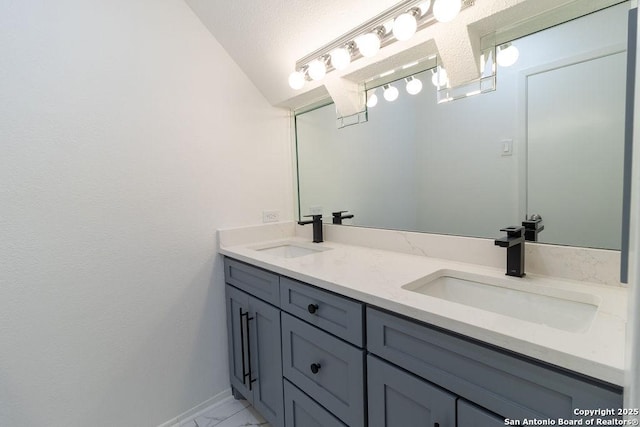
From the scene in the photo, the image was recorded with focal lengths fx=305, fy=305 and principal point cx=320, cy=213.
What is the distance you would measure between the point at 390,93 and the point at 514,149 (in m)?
0.69

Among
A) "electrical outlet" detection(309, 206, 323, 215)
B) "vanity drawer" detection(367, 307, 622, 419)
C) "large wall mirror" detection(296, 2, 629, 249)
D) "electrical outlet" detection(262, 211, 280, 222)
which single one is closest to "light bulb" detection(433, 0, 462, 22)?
"large wall mirror" detection(296, 2, 629, 249)

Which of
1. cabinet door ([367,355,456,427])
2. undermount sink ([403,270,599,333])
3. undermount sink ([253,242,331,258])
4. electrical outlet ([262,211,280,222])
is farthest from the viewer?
electrical outlet ([262,211,280,222])

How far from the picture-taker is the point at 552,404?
0.60 metres

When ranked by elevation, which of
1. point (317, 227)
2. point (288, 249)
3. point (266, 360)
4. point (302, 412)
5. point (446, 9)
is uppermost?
point (446, 9)

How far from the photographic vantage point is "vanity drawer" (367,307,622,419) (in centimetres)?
57

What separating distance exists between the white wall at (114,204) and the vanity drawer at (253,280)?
0.40ft

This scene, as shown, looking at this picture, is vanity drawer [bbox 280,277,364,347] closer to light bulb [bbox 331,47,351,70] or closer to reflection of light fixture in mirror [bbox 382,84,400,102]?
light bulb [bbox 331,47,351,70]

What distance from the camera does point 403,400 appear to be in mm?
851

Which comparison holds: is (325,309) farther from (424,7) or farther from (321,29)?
(321,29)

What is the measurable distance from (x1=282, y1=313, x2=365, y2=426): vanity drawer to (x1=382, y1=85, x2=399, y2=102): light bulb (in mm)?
1252

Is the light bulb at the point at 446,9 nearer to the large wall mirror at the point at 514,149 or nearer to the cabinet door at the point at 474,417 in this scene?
the large wall mirror at the point at 514,149

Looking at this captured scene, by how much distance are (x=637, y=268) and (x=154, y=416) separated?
76.3 inches

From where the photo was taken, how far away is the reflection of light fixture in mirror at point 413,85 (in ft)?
5.01

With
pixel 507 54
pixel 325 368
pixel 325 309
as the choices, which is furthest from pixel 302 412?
pixel 507 54
